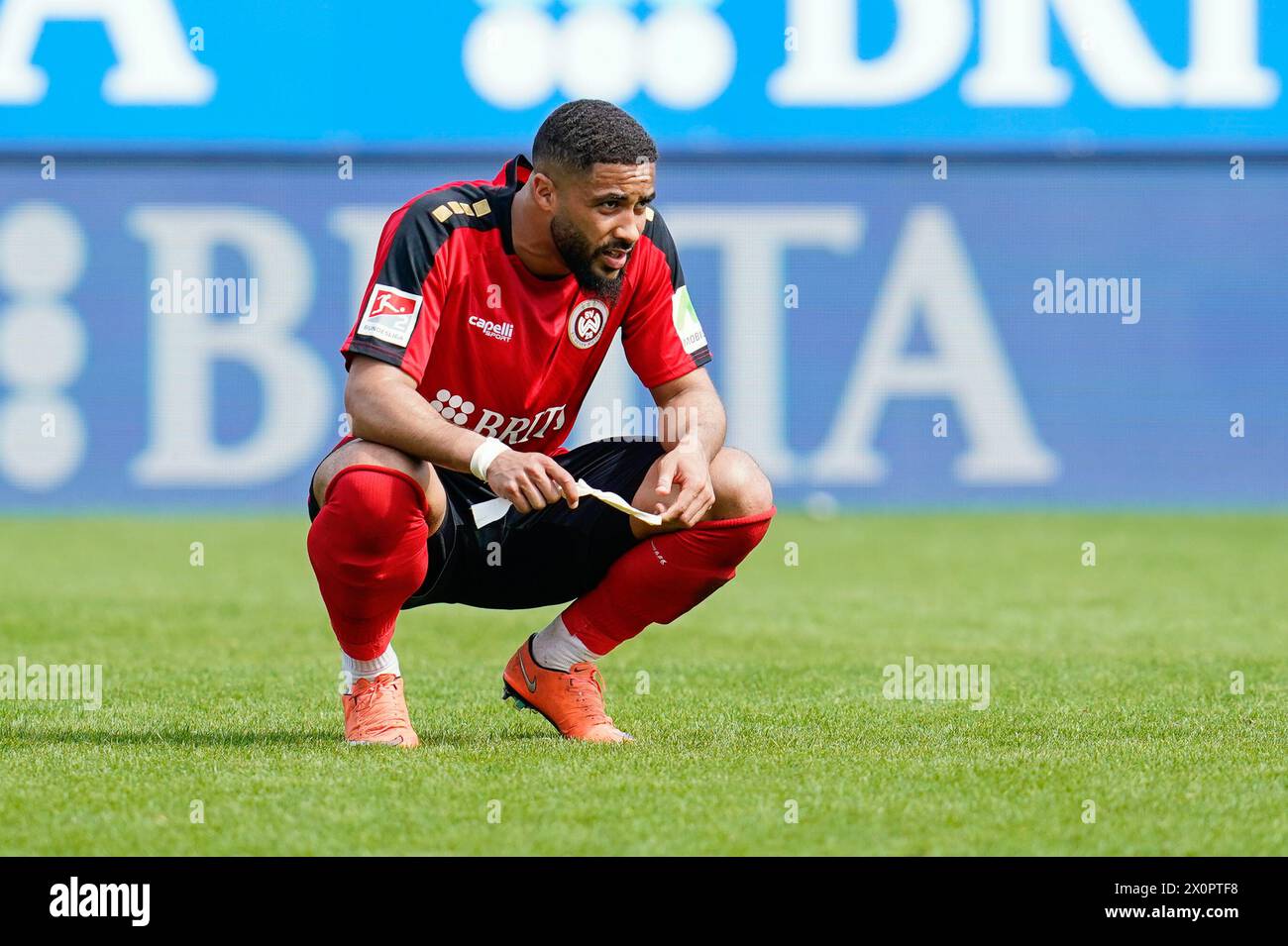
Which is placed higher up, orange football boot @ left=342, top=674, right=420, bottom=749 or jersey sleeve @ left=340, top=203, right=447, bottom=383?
jersey sleeve @ left=340, top=203, right=447, bottom=383

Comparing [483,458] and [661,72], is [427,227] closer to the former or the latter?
[483,458]

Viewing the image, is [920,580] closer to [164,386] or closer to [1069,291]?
[1069,291]

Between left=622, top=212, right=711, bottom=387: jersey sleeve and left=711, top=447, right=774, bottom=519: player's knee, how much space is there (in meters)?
0.32

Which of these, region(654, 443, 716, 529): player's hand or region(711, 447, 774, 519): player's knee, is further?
region(711, 447, 774, 519): player's knee

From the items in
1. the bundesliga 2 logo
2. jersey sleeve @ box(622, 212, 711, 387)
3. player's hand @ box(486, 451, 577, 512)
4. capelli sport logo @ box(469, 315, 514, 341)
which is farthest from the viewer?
the bundesliga 2 logo

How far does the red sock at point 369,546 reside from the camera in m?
3.79

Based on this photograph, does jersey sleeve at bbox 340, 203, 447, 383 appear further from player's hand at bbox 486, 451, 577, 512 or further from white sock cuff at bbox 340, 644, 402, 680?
white sock cuff at bbox 340, 644, 402, 680

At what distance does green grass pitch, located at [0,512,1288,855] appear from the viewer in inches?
127

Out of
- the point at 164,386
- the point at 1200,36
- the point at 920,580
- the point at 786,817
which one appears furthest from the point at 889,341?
the point at 786,817

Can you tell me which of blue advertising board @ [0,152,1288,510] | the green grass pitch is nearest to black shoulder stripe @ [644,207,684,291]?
the green grass pitch

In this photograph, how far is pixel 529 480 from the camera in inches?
145
